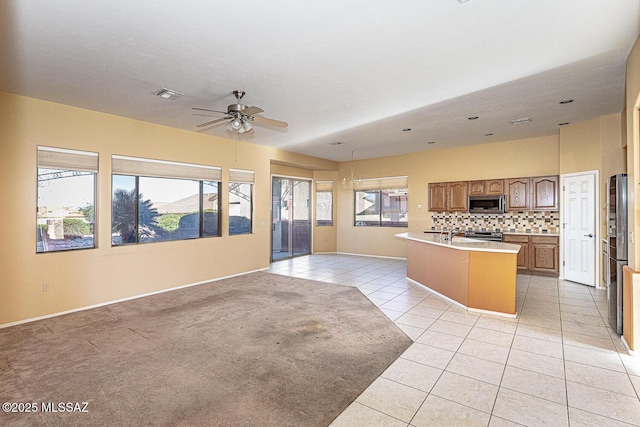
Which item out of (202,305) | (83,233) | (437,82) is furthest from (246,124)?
(83,233)

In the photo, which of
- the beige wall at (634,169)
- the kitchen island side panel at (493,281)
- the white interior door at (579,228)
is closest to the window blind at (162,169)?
the kitchen island side panel at (493,281)

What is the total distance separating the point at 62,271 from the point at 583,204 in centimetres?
854

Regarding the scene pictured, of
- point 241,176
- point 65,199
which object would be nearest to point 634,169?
point 241,176

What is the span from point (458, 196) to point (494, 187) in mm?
785

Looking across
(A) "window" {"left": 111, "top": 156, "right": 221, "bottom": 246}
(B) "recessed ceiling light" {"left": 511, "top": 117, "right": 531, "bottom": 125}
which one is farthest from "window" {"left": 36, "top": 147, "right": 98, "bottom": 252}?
(B) "recessed ceiling light" {"left": 511, "top": 117, "right": 531, "bottom": 125}

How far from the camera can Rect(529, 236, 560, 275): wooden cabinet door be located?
246 inches

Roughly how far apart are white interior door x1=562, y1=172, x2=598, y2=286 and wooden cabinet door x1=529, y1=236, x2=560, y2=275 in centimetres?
20

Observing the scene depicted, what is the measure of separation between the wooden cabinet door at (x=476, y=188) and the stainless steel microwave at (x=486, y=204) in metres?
0.10

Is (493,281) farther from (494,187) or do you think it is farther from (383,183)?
(383,183)

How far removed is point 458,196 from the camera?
7441mm

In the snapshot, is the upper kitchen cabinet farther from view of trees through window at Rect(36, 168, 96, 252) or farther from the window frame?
view of trees through window at Rect(36, 168, 96, 252)

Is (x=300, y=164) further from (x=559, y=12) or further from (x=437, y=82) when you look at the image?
(x=559, y=12)

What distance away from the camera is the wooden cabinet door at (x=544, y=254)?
6.24 meters

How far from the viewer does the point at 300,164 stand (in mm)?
8477
